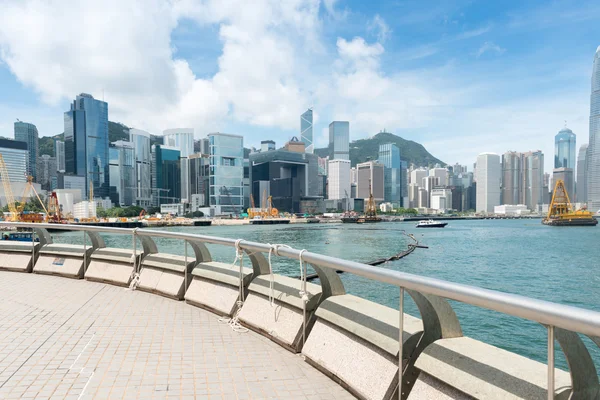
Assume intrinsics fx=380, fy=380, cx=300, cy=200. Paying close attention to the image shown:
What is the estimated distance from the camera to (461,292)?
2.39m

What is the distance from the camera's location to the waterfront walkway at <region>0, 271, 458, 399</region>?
11.7 ft

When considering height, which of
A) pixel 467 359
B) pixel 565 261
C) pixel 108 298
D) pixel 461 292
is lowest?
pixel 565 261

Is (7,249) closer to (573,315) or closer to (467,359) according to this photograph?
(467,359)

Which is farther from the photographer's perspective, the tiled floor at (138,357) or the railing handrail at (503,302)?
the tiled floor at (138,357)

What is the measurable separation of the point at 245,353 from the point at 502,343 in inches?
464

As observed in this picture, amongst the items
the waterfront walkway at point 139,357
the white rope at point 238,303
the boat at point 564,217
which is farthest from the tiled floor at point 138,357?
the boat at point 564,217

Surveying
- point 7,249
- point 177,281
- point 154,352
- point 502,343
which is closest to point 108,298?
point 177,281

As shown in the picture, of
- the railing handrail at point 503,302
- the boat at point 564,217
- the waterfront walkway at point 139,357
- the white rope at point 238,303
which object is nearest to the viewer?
the railing handrail at point 503,302

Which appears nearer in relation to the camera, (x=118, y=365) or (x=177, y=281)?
(x=118, y=365)

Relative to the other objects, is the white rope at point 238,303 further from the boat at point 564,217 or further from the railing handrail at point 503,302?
the boat at point 564,217

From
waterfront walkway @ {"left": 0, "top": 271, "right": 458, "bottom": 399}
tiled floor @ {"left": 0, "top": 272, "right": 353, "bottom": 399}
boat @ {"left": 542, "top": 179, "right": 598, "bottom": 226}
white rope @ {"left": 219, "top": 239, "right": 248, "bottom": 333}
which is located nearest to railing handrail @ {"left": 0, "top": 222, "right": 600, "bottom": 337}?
waterfront walkway @ {"left": 0, "top": 271, "right": 458, "bottom": 399}

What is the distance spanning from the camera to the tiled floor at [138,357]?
358 cm

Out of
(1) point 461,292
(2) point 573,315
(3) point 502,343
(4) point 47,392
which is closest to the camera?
(2) point 573,315

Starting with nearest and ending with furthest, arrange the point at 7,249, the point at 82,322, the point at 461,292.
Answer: the point at 461,292 → the point at 82,322 → the point at 7,249
